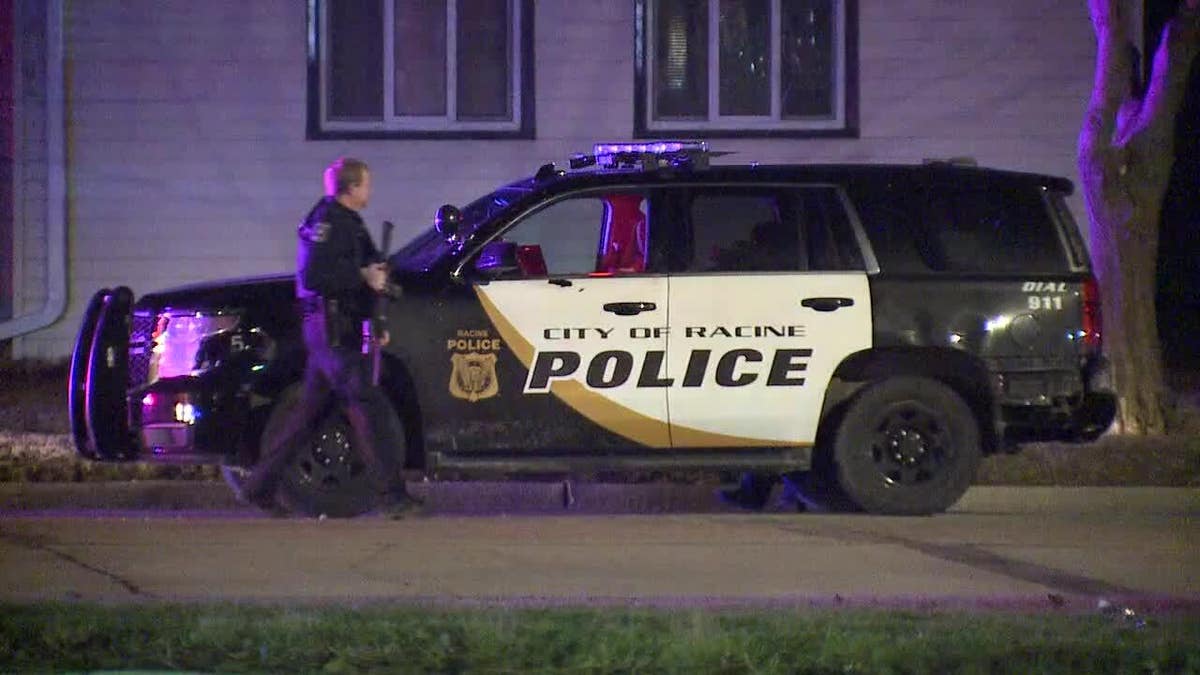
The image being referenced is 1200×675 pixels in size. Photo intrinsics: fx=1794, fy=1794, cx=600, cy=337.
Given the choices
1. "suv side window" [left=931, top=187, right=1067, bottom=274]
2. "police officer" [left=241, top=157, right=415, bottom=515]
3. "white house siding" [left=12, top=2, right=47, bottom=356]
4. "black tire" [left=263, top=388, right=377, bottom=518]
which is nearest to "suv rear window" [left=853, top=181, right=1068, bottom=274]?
"suv side window" [left=931, top=187, right=1067, bottom=274]

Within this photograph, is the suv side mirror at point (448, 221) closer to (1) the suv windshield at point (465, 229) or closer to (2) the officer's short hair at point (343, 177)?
(1) the suv windshield at point (465, 229)

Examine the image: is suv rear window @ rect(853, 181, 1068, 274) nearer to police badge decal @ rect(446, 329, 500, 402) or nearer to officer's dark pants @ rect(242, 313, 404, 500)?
police badge decal @ rect(446, 329, 500, 402)

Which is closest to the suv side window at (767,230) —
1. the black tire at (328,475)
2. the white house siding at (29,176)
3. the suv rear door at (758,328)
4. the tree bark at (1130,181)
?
the suv rear door at (758,328)

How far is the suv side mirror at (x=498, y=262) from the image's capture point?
9.19m

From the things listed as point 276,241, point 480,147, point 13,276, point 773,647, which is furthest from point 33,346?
point 773,647

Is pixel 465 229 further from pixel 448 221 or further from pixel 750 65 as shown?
pixel 750 65

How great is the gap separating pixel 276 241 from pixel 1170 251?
8.76 meters

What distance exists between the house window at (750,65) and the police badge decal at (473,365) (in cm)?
637

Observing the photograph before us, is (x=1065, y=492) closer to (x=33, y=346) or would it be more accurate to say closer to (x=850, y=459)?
(x=850, y=459)

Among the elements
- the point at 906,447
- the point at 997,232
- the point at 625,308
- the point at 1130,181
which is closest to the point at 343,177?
the point at 625,308

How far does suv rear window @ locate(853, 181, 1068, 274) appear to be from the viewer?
31.0ft

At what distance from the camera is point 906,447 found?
9.52 metres

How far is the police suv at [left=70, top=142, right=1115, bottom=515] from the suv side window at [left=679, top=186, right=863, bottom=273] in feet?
0.04

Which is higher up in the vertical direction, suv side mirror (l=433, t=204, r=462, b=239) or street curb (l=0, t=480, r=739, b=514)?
suv side mirror (l=433, t=204, r=462, b=239)
